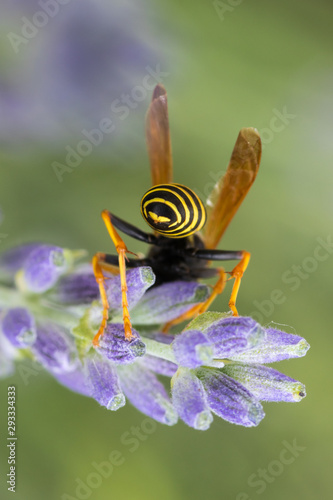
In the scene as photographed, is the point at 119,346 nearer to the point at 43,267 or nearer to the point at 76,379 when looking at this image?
the point at 76,379

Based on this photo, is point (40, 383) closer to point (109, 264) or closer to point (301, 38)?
point (109, 264)

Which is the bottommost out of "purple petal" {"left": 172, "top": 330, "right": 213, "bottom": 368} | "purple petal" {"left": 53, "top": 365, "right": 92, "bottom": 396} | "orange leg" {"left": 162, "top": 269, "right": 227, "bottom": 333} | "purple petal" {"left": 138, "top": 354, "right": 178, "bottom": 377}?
"purple petal" {"left": 53, "top": 365, "right": 92, "bottom": 396}

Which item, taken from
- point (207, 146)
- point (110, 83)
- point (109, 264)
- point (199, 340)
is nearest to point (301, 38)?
point (207, 146)

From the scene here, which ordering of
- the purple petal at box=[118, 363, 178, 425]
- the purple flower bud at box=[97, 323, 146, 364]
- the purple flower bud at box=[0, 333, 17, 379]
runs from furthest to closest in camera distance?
the purple flower bud at box=[0, 333, 17, 379]
the purple petal at box=[118, 363, 178, 425]
the purple flower bud at box=[97, 323, 146, 364]

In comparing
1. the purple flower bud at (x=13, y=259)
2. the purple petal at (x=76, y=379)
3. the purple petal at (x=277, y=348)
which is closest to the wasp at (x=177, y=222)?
the purple petal at (x=277, y=348)

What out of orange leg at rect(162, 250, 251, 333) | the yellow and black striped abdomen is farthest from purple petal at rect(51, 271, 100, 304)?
the yellow and black striped abdomen

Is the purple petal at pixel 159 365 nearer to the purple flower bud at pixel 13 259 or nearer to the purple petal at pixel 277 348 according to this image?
the purple petal at pixel 277 348

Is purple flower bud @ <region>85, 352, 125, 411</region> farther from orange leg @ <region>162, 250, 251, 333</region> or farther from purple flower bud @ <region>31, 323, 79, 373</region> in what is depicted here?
orange leg @ <region>162, 250, 251, 333</region>

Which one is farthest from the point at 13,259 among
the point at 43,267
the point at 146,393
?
the point at 146,393
